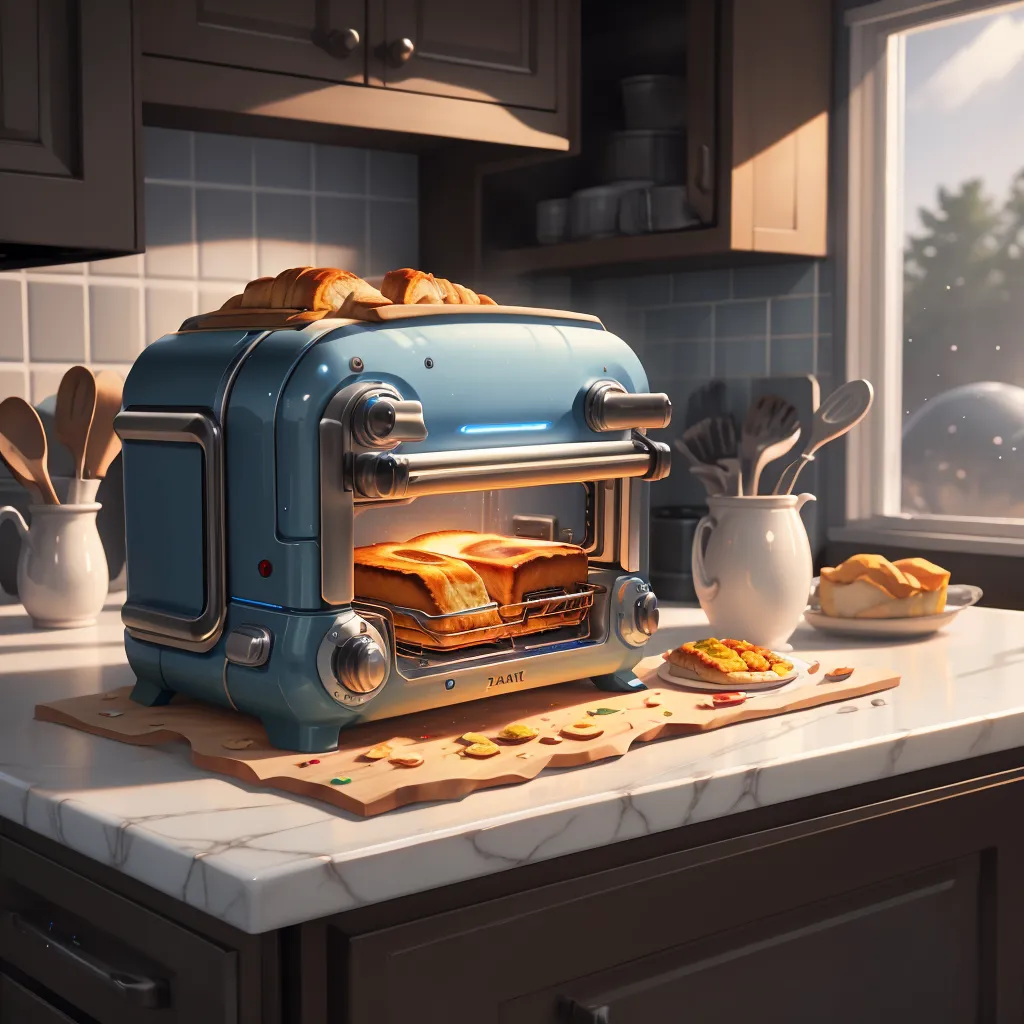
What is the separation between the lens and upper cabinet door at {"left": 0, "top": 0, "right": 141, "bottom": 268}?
5.03ft

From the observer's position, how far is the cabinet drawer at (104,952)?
35.7 inches

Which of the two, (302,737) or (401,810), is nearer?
(401,810)

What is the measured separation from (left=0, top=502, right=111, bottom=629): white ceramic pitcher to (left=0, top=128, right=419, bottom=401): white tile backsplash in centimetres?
33

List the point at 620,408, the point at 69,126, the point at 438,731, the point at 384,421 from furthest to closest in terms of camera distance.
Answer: the point at 69,126
the point at 620,408
the point at 438,731
the point at 384,421

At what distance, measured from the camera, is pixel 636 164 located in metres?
2.23

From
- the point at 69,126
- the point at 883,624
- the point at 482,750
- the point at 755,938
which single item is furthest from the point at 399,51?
the point at 755,938

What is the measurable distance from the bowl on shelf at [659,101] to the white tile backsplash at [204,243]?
1.37 feet

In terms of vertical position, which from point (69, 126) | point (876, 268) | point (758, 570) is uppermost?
point (69, 126)

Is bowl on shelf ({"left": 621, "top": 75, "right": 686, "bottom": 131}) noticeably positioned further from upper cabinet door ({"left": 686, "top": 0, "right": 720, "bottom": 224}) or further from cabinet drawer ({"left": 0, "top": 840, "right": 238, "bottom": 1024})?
cabinet drawer ({"left": 0, "top": 840, "right": 238, "bottom": 1024})

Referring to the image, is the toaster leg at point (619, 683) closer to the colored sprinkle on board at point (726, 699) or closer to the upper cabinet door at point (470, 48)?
the colored sprinkle on board at point (726, 699)

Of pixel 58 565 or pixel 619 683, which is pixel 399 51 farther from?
pixel 619 683

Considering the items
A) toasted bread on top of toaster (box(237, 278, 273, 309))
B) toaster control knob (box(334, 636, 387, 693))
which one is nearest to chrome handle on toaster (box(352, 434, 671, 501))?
toaster control knob (box(334, 636, 387, 693))

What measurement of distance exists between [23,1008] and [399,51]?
1316 millimetres

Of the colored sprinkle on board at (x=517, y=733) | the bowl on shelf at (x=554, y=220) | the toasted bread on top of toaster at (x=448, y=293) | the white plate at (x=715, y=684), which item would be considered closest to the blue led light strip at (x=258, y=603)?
the colored sprinkle on board at (x=517, y=733)
